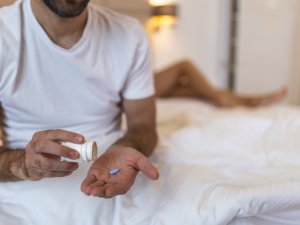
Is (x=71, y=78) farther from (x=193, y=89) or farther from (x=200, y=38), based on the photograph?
(x=200, y=38)

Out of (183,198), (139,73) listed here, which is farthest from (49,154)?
(139,73)

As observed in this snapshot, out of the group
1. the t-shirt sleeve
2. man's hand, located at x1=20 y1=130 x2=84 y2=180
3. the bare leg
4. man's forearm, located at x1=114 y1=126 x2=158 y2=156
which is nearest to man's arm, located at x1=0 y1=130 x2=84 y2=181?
man's hand, located at x1=20 y1=130 x2=84 y2=180

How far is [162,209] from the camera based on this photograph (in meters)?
0.67

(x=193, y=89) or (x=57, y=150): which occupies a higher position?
(x=57, y=150)

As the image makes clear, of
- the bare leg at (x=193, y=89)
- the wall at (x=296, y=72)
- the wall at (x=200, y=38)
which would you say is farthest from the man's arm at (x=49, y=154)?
the wall at (x=296, y=72)

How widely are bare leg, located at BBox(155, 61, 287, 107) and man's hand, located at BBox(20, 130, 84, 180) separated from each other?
121cm

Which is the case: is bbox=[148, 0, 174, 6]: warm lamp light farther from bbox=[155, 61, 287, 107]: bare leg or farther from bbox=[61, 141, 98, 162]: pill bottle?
bbox=[61, 141, 98, 162]: pill bottle

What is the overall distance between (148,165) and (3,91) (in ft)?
1.22

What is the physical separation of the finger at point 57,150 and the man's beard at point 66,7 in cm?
30

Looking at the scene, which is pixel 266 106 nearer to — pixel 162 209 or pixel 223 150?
pixel 223 150

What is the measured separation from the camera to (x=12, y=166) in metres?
0.70

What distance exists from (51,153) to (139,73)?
Result: 414 mm

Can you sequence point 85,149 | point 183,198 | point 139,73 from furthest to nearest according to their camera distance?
point 139,73 → point 183,198 → point 85,149

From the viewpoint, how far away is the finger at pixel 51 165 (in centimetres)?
58
